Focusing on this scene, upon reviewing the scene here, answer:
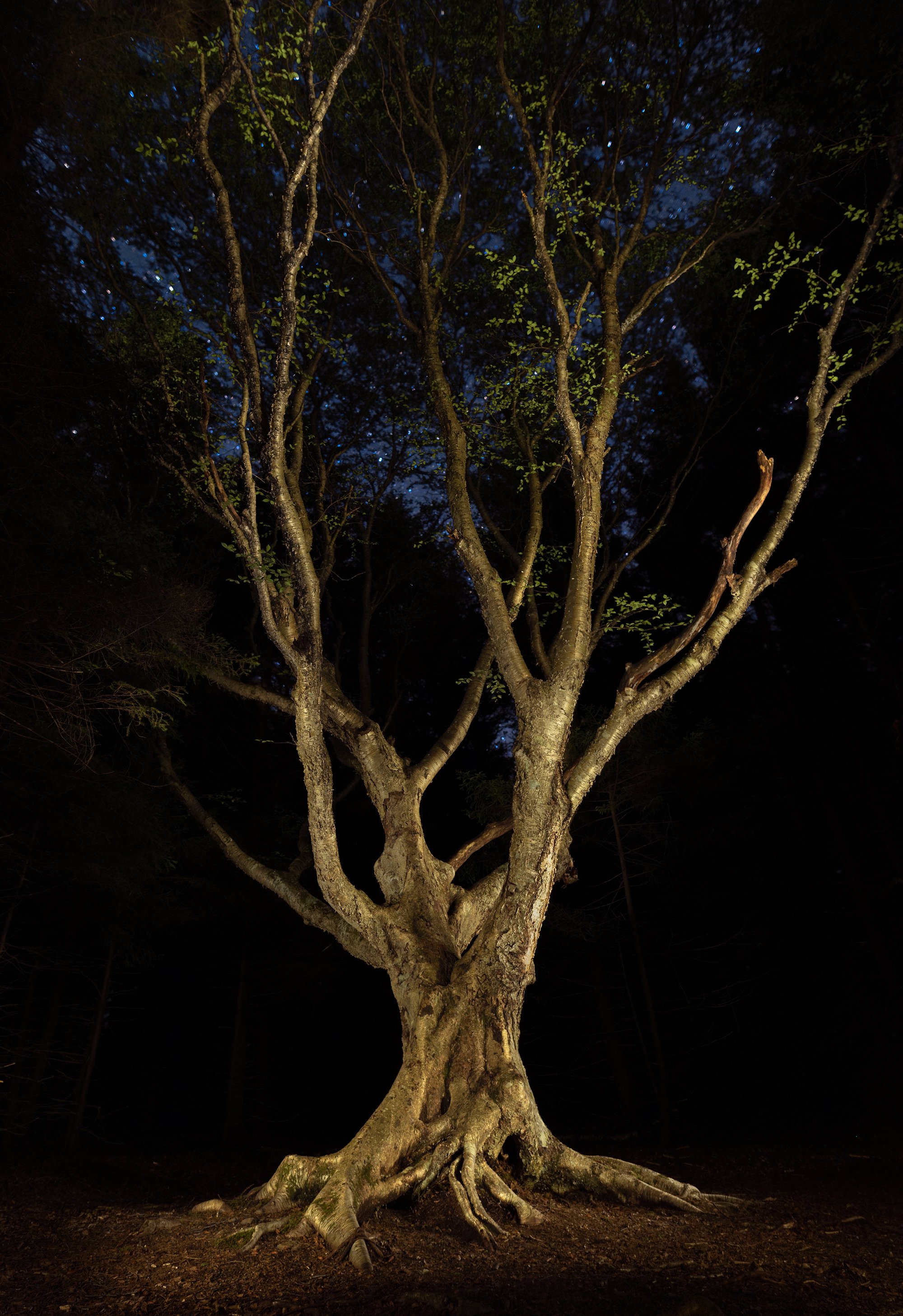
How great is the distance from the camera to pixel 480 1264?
3705mm

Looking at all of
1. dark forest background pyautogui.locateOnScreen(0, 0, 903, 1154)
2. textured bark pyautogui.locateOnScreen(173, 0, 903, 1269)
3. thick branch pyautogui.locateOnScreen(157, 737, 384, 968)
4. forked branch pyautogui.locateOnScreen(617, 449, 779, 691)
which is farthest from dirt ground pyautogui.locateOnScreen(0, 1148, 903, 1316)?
forked branch pyautogui.locateOnScreen(617, 449, 779, 691)

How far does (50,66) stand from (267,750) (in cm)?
1083

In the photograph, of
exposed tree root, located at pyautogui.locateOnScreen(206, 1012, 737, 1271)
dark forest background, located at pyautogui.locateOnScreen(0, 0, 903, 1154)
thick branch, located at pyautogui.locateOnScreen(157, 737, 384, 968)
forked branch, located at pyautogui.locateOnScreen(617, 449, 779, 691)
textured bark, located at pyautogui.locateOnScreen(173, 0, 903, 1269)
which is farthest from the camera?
thick branch, located at pyautogui.locateOnScreen(157, 737, 384, 968)

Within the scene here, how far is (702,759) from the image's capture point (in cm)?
1020

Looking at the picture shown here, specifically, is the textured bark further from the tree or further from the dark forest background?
the dark forest background

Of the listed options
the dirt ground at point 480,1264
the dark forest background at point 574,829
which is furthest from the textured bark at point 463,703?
the dark forest background at point 574,829

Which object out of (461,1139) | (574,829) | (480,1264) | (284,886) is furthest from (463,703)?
(574,829)

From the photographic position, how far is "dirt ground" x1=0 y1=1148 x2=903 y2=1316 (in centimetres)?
321

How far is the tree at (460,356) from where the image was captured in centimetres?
499

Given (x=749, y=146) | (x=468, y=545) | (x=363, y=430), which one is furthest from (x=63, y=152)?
(x=749, y=146)

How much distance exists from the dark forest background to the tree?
3.04 feet

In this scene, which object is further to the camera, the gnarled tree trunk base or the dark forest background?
the dark forest background

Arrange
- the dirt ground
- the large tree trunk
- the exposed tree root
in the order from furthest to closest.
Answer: the large tree trunk < the exposed tree root < the dirt ground

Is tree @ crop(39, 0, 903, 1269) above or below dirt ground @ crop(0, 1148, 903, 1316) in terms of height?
above
